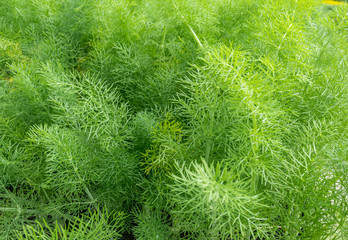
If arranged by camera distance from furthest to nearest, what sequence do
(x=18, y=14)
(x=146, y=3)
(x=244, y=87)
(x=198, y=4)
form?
(x=18, y=14), (x=146, y=3), (x=198, y=4), (x=244, y=87)

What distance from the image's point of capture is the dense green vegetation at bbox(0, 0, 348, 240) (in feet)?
2.38

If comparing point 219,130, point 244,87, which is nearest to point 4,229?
point 219,130

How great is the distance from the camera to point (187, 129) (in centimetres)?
109

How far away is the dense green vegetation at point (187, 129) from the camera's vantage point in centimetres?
73

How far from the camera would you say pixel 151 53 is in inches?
49.8

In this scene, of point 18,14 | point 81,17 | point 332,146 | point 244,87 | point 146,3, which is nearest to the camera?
point 244,87

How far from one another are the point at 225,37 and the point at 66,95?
76 centimetres

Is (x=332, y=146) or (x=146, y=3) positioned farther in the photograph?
(x=146, y=3)

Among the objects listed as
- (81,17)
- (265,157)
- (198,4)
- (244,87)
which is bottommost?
(265,157)

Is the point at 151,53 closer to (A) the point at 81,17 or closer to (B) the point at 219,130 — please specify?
(A) the point at 81,17

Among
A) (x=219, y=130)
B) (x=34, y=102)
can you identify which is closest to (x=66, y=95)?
(x=34, y=102)

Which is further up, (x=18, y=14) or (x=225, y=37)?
(x=18, y=14)

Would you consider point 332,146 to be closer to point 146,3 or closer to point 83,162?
point 83,162

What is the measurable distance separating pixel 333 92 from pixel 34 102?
1046 millimetres
